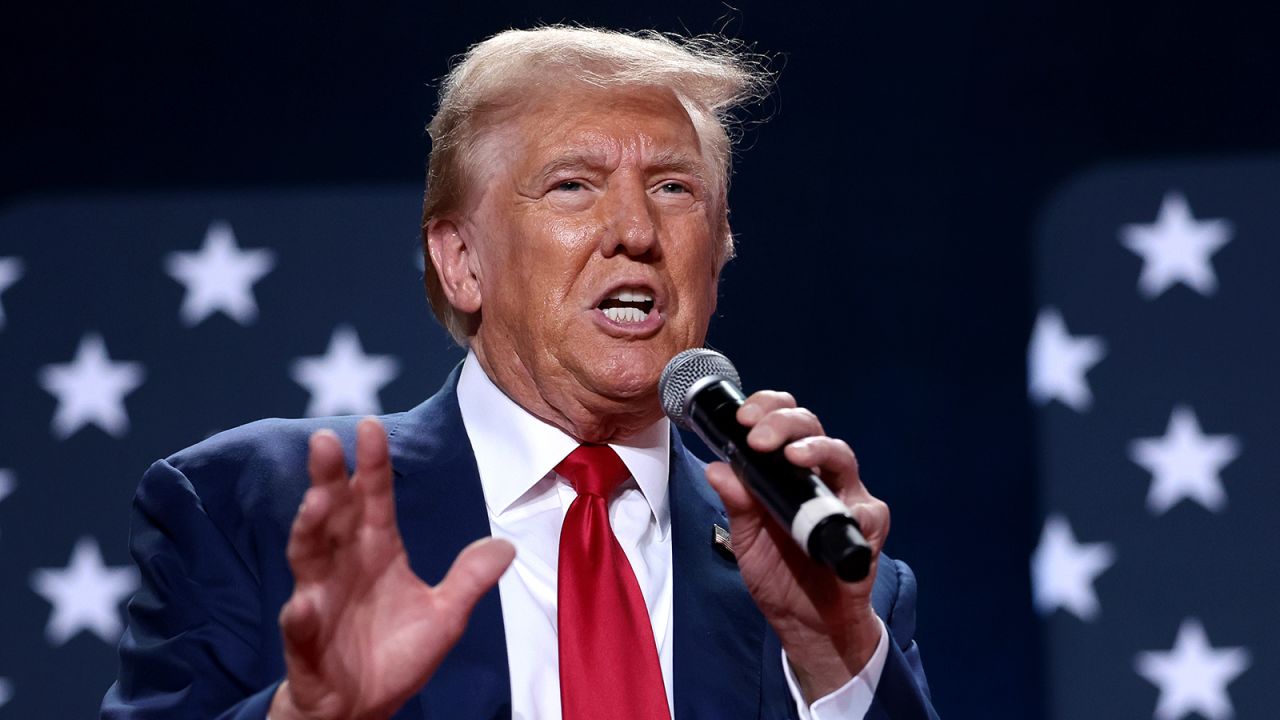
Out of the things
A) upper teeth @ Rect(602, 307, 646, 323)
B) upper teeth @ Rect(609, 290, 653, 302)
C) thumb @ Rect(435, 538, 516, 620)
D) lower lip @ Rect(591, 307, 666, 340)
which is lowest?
thumb @ Rect(435, 538, 516, 620)

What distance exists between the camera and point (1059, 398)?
2842 millimetres

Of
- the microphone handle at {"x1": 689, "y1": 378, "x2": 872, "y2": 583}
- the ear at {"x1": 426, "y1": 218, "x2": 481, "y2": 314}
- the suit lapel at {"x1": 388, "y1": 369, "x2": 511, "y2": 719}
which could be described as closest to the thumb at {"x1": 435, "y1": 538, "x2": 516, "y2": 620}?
the microphone handle at {"x1": 689, "y1": 378, "x2": 872, "y2": 583}

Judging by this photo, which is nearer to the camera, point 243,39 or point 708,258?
point 708,258

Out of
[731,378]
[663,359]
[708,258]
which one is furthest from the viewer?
[708,258]

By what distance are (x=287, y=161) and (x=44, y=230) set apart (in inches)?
20.2

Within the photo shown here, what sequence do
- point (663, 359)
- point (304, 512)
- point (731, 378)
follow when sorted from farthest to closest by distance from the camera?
point (663, 359)
point (731, 378)
point (304, 512)

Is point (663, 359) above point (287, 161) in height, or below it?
below

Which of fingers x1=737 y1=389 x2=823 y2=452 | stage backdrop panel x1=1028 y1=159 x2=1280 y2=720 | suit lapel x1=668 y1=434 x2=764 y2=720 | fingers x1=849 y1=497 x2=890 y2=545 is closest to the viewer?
fingers x1=737 y1=389 x2=823 y2=452

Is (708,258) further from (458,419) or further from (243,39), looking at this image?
(243,39)

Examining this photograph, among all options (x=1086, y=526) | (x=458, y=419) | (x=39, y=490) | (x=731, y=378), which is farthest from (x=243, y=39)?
(x=1086, y=526)

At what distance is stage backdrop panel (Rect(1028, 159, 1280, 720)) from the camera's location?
2748 mm

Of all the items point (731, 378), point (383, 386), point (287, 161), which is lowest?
point (731, 378)

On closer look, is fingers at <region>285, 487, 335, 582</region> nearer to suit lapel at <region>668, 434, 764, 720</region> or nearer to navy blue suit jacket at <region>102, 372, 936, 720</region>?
navy blue suit jacket at <region>102, 372, 936, 720</region>

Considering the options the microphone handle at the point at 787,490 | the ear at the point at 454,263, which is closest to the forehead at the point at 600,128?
the ear at the point at 454,263
